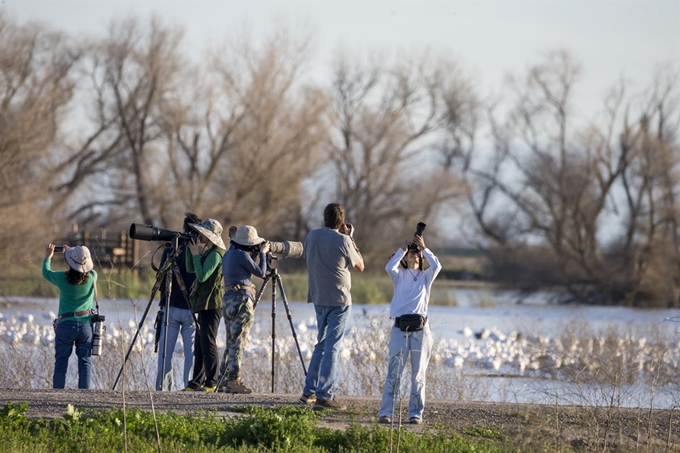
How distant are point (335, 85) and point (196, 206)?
17399 millimetres

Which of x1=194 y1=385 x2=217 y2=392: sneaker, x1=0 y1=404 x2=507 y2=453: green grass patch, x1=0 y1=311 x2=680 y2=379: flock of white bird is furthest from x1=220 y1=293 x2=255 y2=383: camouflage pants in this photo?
x1=0 y1=311 x2=680 y2=379: flock of white bird

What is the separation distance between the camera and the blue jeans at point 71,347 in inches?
439

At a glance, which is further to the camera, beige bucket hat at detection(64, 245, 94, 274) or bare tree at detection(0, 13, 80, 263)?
bare tree at detection(0, 13, 80, 263)

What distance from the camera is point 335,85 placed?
58594mm

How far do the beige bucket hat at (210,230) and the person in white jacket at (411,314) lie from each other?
2295 mm

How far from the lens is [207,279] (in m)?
11.3

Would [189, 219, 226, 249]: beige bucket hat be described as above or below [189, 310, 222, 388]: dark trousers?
above

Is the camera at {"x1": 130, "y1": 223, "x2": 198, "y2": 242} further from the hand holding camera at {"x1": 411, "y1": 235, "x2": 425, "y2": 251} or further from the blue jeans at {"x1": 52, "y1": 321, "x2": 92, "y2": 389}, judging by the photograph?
the hand holding camera at {"x1": 411, "y1": 235, "x2": 425, "y2": 251}

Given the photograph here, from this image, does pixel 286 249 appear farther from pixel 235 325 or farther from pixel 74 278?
pixel 74 278

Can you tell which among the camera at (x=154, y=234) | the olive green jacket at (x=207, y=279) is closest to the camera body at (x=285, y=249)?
the olive green jacket at (x=207, y=279)

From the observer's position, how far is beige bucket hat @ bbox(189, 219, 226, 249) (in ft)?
36.7

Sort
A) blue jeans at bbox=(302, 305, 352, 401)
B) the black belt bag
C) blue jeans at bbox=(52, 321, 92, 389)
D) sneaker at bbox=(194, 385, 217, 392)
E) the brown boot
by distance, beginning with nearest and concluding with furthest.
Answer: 1. the black belt bag
2. blue jeans at bbox=(302, 305, 352, 401)
3. the brown boot
4. blue jeans at bbox=(52, 321, 92, 389)
5. sneaker at bbox=(194, 385, 217, 392)

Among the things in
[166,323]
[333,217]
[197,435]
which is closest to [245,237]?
[333,217]

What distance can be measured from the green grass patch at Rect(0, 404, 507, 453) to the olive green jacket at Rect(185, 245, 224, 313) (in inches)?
86.3
